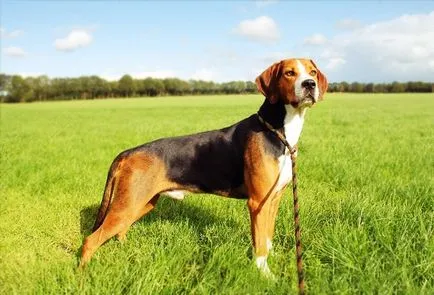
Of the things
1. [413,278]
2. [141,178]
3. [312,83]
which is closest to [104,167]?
[141,178]

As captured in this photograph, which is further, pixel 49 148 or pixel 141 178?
pixel 49 148

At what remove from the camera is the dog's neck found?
14.4ft

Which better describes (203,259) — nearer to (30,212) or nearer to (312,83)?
(312,83)

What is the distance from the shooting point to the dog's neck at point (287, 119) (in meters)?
4.40

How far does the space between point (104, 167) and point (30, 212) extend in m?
3.24

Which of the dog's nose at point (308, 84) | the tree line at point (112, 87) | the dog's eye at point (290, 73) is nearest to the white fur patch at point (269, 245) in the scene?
the dog's nose at point (308, 84)

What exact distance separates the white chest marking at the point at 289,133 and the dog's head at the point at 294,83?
0.44ft

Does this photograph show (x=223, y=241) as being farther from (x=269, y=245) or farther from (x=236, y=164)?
(x=236, y=164)

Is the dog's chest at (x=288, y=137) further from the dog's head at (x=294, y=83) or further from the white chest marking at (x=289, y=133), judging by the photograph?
the dog's head at (x=294, y=83)

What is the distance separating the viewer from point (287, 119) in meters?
4.41

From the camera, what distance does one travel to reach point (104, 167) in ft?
31.3

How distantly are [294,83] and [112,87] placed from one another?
117m

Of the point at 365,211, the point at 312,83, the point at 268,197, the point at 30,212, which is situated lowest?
the point at 30,212

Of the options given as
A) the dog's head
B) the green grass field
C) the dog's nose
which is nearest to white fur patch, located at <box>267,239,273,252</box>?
the green grass field
